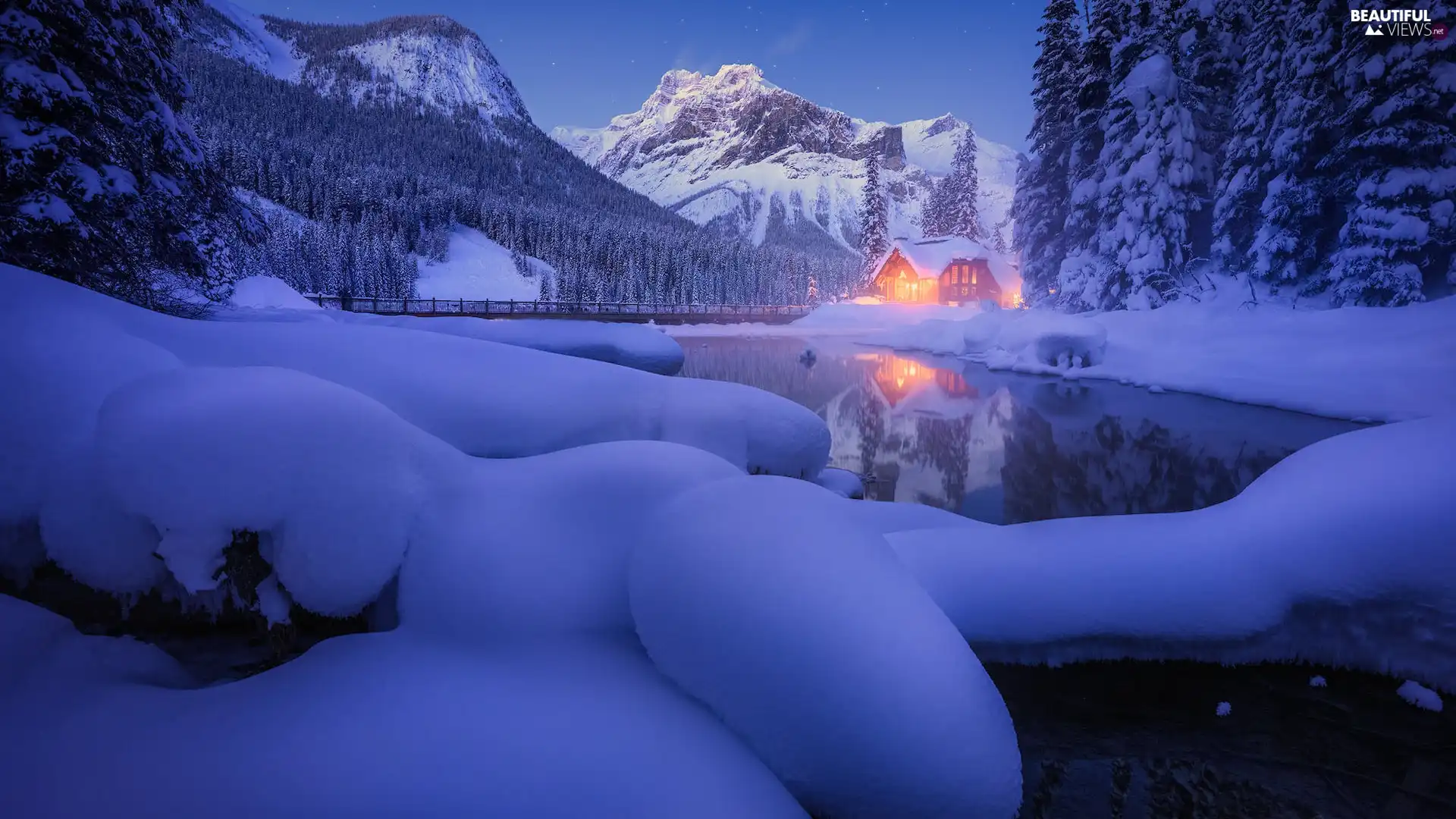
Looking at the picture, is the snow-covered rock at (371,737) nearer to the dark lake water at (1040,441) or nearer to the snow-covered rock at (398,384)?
the snow-covered rock at (398,384)

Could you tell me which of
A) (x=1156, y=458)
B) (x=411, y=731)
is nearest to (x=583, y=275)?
(x=1156, y=458)

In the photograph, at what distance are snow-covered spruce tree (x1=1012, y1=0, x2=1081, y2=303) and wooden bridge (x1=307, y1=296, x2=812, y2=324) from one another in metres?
27.7

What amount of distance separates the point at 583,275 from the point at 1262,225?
62.1 m

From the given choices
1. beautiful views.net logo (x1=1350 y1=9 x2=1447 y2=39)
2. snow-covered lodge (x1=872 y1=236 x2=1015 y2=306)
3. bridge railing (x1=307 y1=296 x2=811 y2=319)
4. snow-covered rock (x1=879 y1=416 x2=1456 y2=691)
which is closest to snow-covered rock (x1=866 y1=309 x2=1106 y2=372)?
beautiful views.net logo (x1=1350 y1=9 x2=1447 y2=39)

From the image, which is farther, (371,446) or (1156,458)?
(1156,458)

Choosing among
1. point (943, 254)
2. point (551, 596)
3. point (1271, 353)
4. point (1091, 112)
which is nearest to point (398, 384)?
point (551, 596)

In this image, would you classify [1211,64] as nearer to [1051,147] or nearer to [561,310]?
[1051,147]

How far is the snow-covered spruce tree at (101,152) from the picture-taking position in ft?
21.7

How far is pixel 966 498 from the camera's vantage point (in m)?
7.65

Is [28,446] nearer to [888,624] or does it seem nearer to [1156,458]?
[888,624]

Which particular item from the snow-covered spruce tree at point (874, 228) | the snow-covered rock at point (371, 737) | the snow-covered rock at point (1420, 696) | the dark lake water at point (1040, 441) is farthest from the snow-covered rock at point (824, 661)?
the snow-covered spruce tree at point (874, 228)

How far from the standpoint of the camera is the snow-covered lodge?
4791 centimetres

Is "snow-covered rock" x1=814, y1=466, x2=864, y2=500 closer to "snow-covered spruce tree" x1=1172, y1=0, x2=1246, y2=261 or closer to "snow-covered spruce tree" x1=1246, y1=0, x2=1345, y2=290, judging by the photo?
"snow-covered spruce tree" x1=1246, y1=0, x2=1345, y2=290

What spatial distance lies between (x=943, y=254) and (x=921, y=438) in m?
41.9
